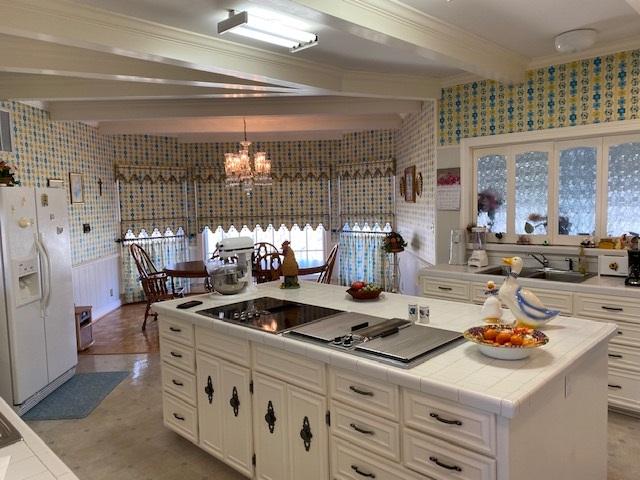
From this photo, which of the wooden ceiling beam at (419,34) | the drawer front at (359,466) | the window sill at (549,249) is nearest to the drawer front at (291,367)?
the drawer front at (359,466)

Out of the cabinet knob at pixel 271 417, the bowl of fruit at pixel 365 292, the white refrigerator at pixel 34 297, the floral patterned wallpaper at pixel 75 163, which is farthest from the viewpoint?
the floral patterned wallpaper at pixel 75 163

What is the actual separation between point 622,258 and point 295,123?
4.40m

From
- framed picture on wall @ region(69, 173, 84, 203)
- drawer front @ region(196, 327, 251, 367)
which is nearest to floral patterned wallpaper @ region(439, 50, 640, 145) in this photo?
drawer front @ region(196, 327, 251, 367)

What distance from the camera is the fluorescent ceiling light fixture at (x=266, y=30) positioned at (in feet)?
8.37

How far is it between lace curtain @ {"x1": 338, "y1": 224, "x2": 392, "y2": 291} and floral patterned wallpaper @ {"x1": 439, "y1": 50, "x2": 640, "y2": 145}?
8.49 ft

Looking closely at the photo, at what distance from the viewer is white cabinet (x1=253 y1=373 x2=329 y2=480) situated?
2139mm

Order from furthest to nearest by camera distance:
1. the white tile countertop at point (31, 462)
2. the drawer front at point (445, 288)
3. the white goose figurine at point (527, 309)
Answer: the drawer front at point (445, 288), the white goose figurine at point (527, 309), the white tile countertop at point (31, 462)

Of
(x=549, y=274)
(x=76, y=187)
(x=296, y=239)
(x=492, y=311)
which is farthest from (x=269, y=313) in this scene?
(x=296, y=239)

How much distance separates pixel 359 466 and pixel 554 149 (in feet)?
10.6

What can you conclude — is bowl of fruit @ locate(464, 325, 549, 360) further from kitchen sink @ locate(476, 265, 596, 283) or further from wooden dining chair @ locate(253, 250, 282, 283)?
wooden dining chair @ locate(253, 250, 282, 283)

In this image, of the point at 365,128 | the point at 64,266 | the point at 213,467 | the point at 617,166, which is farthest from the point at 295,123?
the point at 213,467

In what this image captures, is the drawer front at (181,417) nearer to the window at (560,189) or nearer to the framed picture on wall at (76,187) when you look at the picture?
the window at (560,189)

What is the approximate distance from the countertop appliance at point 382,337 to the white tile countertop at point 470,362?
0.14 ft

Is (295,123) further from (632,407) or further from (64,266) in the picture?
(632,407)
